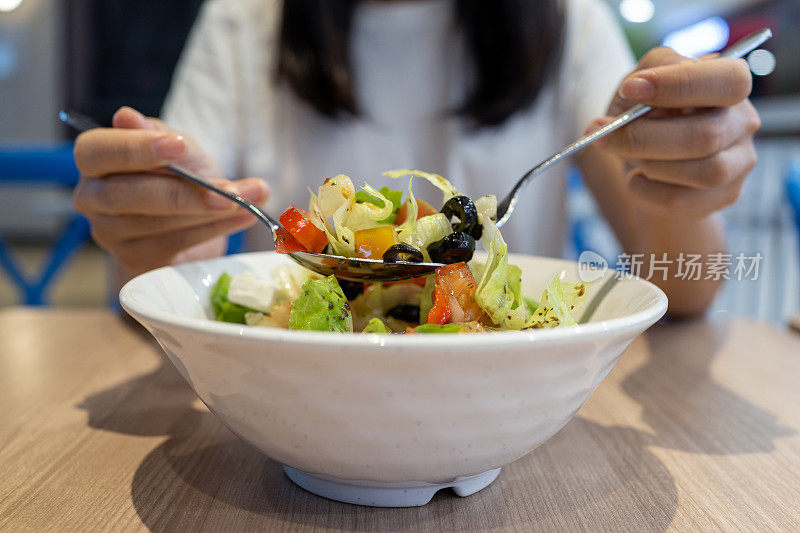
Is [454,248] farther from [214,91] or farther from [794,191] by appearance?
[794,191]

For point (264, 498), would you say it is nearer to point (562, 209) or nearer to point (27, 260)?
point (562, 209)

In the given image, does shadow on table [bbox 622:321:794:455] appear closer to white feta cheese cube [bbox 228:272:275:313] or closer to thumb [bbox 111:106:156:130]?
white feta cheese cube [bbox 228:272:275:313]

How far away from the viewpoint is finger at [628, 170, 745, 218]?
953 millimetres

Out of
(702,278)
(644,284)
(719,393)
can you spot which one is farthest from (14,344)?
(702,278)

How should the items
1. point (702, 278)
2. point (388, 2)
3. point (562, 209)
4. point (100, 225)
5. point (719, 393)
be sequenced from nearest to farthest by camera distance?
point (719, 393), point (100, 225), point (702, 278), point (388, 2), point (562, 209)

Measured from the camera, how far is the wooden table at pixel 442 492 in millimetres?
513

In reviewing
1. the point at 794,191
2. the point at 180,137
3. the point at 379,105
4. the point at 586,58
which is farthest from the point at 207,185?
the point at 794,191

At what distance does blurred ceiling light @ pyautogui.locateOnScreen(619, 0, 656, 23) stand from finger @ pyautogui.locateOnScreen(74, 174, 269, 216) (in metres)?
4.62

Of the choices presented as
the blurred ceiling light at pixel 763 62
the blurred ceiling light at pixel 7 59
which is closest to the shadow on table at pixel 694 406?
the blurred ceiling light at pixel 763 62

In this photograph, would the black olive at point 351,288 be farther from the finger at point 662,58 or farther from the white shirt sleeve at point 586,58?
the white shirt sleeve at point 586,58

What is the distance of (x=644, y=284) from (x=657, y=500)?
0.20 meters

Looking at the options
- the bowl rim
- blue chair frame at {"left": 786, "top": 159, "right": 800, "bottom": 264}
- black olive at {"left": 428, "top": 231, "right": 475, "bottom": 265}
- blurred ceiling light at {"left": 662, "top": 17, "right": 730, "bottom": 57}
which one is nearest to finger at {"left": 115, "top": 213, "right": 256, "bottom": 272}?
black olive at {"left": 428, "top": 231, "right": 475, "bottom": 265}

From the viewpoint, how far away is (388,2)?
1.65m

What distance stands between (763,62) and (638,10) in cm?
167
